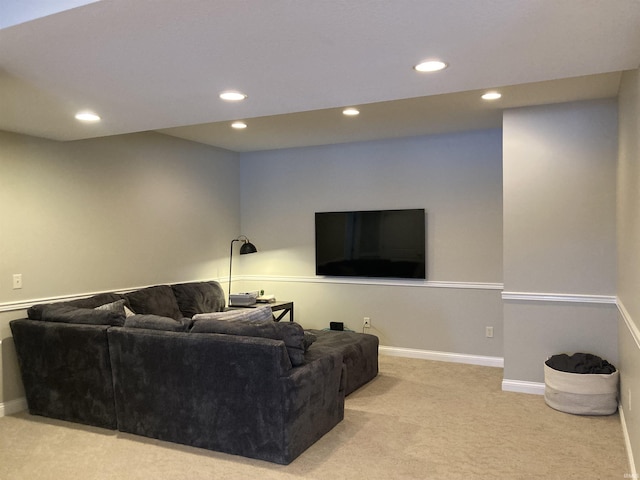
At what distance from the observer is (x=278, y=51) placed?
2318mm

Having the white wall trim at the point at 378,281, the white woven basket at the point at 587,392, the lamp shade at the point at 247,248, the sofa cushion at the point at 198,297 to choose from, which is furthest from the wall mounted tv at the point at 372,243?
the white woven basket at the point at 587,392

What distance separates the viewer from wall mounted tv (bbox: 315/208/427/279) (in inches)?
221

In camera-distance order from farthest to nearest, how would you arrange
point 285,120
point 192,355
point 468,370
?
point 468,370 → point 285,120 → point 192,355

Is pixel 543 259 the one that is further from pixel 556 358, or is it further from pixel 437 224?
pixel 437 224

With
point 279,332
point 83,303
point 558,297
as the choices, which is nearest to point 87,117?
point 83,303

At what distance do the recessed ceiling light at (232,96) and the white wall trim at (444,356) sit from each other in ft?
11.9

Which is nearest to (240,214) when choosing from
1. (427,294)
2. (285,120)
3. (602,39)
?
(285,120)

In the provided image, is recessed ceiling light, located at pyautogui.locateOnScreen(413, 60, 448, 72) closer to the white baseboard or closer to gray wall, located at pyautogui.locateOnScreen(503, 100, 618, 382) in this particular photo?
gray wall, located at pyautogui.locateOnScreen(503, 100, 618, 382)

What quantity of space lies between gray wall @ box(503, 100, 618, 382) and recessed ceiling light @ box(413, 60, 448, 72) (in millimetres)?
2101

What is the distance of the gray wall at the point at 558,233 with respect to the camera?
13.3 ft

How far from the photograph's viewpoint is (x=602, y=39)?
7.04 ft

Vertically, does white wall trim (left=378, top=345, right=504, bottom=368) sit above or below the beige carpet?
above

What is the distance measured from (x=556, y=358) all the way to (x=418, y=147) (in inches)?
105

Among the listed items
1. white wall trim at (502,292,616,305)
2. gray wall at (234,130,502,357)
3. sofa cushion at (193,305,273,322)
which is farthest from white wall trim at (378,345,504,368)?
sofa cushion at (193,305,273,322)
